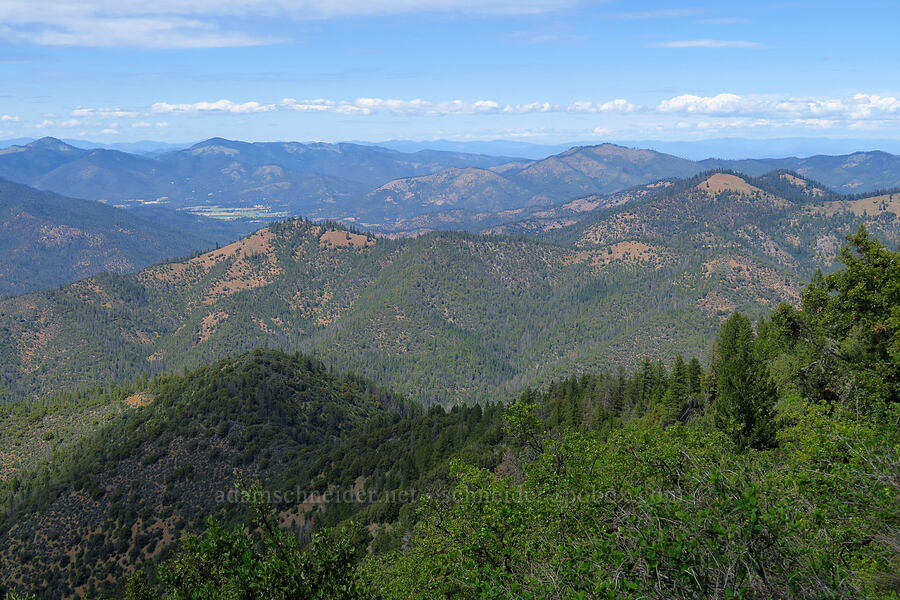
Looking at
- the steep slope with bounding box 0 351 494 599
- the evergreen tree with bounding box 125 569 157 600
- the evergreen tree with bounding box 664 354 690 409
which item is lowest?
the steep slope with bounding box 0 351 494 599

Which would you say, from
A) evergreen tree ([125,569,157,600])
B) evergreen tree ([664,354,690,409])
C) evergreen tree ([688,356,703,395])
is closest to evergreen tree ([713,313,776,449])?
evergreen tree ([664,354,690,409])

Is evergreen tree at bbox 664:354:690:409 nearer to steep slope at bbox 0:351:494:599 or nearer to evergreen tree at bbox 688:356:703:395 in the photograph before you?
evergreen tree at bbox 688:356:703:395

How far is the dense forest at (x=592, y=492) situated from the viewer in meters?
14.1

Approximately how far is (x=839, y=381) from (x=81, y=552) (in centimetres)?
12162

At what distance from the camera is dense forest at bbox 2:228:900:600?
14086 mm

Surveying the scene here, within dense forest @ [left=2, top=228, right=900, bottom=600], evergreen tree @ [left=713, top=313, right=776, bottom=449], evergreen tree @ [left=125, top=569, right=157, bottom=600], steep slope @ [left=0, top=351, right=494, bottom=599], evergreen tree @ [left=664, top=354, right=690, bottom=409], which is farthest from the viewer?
steep slope @ [left=0, top=351, right=494, bottom=599]

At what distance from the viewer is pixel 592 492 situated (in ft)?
89.0

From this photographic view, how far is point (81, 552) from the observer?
97750 millimetres

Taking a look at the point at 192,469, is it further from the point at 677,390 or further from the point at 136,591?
the point at 677,390

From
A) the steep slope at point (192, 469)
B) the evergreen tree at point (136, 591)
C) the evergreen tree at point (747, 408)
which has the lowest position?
the steep slope at point (192, 469)

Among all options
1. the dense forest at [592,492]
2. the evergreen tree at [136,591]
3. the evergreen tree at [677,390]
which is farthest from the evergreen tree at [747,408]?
the evergreen tree at [136,591]

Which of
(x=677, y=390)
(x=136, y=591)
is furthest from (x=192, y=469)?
(x=677, y=390)

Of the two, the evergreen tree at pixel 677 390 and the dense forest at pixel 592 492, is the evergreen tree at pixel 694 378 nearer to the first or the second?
the dense forest at pixel 592 492

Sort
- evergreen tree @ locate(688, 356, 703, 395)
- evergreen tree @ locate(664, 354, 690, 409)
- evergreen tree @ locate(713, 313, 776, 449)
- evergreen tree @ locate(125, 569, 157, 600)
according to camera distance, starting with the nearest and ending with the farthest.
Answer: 1. evergreen tree @ locate(713, 313, 776, 449)
2. evergreen tree @ locate(125, 569, 157, 600)
3. evergreen tree @ locate(664, 354, 690, 409)
4. evergreen tree @ locate(688, 356, 703, 395)
